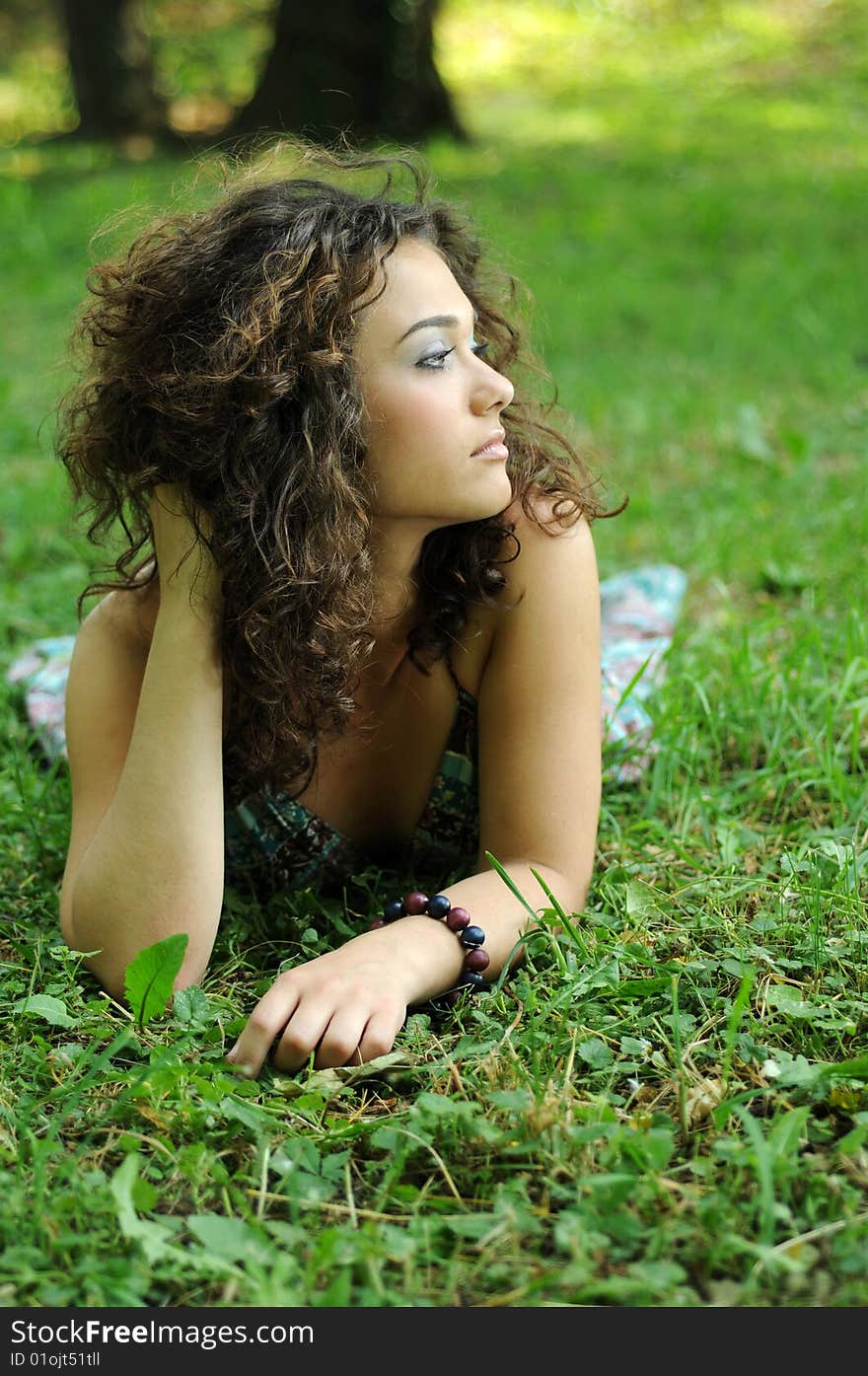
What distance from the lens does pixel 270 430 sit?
2.05 meters

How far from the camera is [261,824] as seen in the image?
97.9 inches

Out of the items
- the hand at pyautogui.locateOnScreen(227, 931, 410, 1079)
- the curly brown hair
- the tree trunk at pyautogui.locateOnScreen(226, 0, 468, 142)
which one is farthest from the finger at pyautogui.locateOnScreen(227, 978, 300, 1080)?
the tree trunk at pyautogui.locateOnScreen(226, 0, 468, 142)

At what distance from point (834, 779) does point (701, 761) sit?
A: 30cm

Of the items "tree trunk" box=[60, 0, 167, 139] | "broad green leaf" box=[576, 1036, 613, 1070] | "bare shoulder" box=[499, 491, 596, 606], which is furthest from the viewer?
"tree trunk" box=[60, 0, 167, 139]

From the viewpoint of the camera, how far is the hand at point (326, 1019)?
1.81 metres

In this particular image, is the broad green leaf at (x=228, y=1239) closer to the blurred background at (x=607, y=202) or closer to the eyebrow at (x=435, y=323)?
the eyebrow at (x=435, y=323)

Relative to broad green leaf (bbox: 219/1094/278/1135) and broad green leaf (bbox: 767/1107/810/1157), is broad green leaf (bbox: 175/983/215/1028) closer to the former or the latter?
broad green leaf (bbox: 219/1094/278/1135)

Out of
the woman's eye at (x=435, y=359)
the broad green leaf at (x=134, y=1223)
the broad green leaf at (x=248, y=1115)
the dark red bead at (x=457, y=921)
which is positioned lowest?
the dark red bead at (x=457, y=921)

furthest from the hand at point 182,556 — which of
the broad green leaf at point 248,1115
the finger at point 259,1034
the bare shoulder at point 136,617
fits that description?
the broad green leaf at point 248,1115

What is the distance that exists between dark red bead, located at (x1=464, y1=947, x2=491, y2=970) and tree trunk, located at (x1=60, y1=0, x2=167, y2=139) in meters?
10.2

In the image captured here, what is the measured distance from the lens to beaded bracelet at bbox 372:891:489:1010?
200 centimetres
